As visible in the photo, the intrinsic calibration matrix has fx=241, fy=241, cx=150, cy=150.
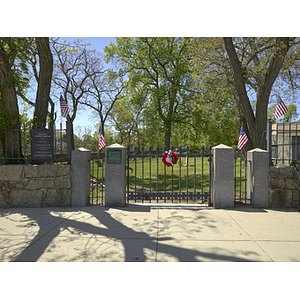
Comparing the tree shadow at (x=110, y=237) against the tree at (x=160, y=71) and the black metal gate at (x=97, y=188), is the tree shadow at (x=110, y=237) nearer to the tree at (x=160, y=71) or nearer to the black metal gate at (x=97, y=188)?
the black metal gate at (x=97, y=188)

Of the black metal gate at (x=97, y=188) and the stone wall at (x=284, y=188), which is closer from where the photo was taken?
the stone wall at (x=284, y=188)

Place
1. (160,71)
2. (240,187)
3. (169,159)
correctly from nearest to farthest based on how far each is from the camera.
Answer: (240,187), (169,159), (160,71)

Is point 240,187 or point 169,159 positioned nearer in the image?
point 240,187

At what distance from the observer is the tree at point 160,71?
23922 mm

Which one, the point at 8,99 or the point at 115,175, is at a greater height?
the point at 8,99

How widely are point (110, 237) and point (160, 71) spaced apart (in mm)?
23472

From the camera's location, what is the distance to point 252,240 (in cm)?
432

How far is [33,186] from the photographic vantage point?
6.86 meters

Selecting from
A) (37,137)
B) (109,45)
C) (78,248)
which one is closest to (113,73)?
(109,45)

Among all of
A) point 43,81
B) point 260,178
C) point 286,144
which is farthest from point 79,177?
point 286,144

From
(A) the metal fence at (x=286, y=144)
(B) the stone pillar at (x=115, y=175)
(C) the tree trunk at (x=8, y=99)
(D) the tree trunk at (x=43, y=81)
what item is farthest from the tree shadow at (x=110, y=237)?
(A) the metal fence at (x=286, y=144)

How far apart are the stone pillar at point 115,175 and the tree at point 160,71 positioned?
60.2ft

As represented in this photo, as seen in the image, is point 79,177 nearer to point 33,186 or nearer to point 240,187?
point 33,186

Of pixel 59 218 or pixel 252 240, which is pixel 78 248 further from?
pixel 252 240
